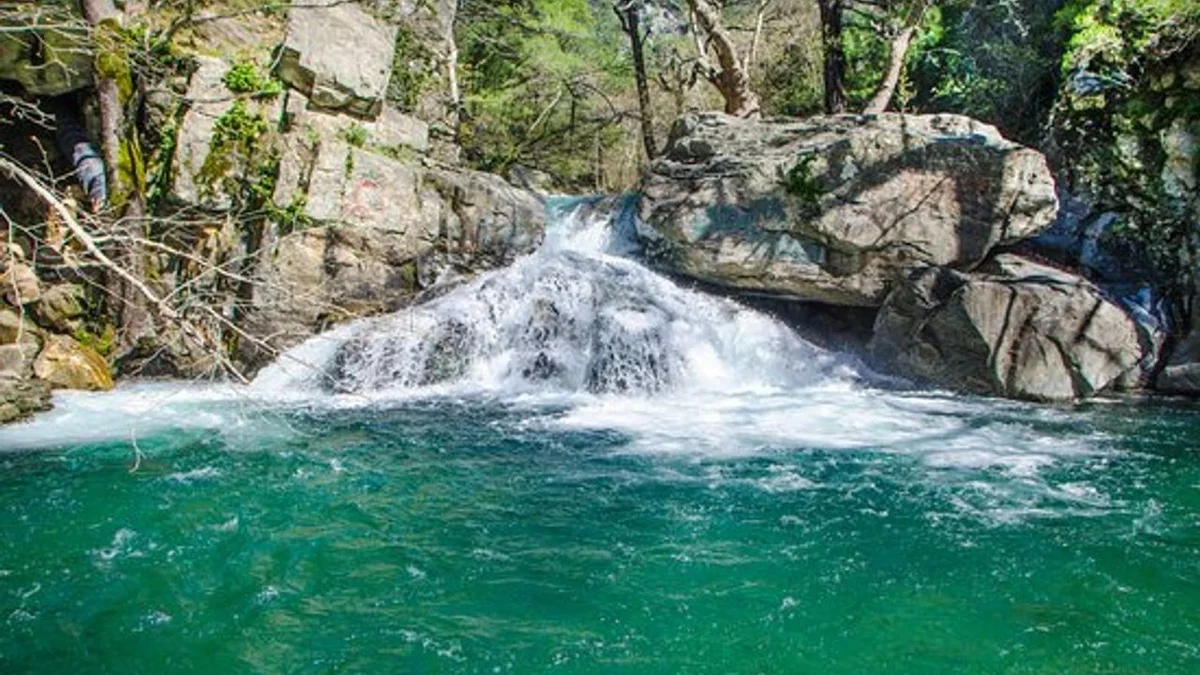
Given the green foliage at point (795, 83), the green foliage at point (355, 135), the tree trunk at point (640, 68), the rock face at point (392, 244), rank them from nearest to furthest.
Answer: the rock face at point (392, 244)
the green foliage at point (355, 135)
the tree trunk at point (640, 68)
the green foliage at point (795, 83)

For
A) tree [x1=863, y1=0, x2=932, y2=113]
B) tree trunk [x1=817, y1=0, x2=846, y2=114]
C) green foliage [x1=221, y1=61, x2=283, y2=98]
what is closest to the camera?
green foliage [x1=221, y1=61, x2=283, y2=98]

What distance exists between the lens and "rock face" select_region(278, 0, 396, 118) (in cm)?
1158

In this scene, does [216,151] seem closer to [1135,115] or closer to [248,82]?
[248,82]

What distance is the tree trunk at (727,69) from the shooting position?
13.4m

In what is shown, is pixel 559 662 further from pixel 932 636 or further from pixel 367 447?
pixel 367 447

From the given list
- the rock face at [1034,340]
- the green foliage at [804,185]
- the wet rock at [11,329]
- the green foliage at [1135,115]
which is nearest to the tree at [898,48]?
the green foliage at [1135,115]

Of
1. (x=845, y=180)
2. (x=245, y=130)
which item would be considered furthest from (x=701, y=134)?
(x=245, y=130)

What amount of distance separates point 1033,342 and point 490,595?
7.12m

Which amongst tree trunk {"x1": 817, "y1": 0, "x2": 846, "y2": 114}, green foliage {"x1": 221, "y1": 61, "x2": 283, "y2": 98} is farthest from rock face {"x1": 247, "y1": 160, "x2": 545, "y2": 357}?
tree trunk {"x1": 817, "y1": 0, "x2": 846, "y2": 114}

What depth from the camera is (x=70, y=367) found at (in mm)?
9242

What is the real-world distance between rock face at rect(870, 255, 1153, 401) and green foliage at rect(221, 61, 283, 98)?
9248 millimetres

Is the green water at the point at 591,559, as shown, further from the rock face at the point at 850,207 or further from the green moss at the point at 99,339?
the green moss at the point at 99,339

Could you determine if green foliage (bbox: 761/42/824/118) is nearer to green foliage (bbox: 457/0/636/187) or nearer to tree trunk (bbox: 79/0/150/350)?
green foliage (bbox: 457/0/636/187)

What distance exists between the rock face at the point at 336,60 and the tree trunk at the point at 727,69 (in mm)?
5209
